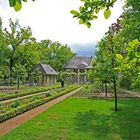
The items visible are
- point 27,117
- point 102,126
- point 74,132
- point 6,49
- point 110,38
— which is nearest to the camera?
point 74,132

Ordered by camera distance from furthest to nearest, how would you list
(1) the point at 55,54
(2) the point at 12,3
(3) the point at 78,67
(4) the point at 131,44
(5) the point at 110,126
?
(3) the point at 78,67
(1) the point at 55,54
(5) the point at 110,126
(4) the point at 131,44
(2) the point at 12,3

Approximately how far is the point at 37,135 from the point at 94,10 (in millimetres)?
9315

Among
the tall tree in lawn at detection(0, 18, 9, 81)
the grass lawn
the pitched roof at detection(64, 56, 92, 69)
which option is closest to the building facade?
the pitched roof at detection(64, 56, 92, 69)

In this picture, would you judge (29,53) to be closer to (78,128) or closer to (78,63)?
(78,63)

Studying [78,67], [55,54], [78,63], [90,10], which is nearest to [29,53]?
[55,54]

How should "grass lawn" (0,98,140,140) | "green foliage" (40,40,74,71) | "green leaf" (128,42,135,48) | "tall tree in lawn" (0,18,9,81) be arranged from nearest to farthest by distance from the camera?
"green leaf" (128,42,135,48), "grass lawn" (0,98,140,140), "tall tree in lawn" (0,18,9,81), "green foliage" (40,40,74,71)

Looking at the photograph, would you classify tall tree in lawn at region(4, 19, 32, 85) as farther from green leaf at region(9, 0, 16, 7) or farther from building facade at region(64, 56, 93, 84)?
green leaf at region(9, 0, 16, 7)

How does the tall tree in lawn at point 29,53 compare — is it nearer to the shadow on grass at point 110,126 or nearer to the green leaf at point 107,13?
the shadow on grass at point 110,126

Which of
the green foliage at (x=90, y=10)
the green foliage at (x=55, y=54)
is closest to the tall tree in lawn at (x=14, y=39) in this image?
the green foliage at (x=55, y=54)

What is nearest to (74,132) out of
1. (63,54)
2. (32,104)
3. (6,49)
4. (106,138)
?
(106,138)

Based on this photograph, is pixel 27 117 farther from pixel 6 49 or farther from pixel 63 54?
pixel 63 54

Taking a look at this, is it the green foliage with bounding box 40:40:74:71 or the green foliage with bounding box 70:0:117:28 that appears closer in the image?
the green foliage with bounding box 70:0:117:28

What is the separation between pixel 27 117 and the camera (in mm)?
17562

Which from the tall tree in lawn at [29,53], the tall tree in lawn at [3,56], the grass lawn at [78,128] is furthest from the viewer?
the tall tree in lawn at [29,53]
